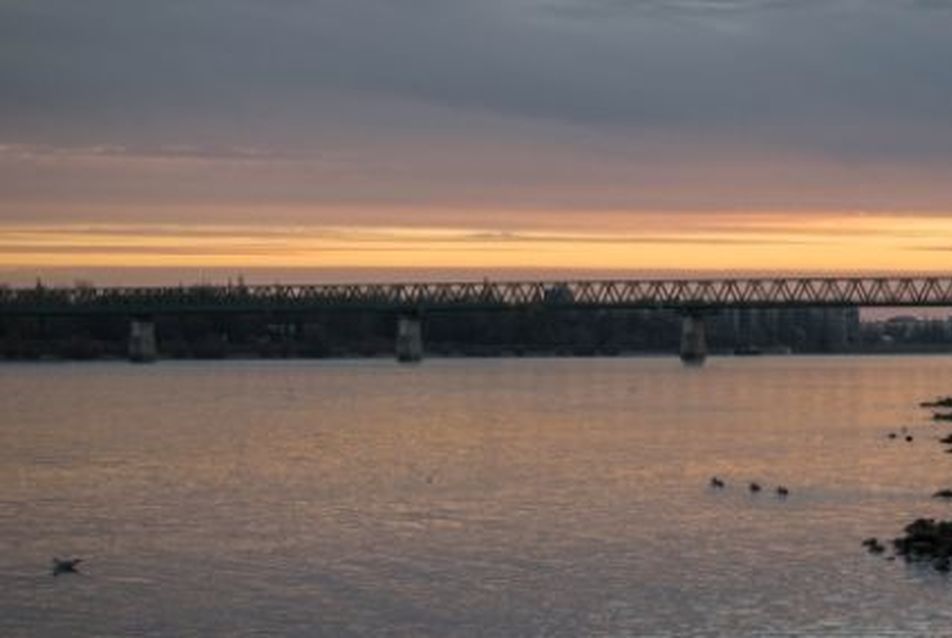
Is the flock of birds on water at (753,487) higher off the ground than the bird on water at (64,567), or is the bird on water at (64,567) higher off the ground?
the bird on water at (64,567)

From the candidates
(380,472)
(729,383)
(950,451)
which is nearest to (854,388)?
(729,383)

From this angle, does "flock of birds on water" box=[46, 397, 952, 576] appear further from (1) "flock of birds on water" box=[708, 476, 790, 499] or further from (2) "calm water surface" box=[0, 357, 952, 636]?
(2) "calm water surface" box=[0, 357, 952, 636]

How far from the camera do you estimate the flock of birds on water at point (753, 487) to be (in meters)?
60.2

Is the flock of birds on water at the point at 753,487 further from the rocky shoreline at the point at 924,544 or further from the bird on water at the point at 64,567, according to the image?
the bird on water at the point at 64,567

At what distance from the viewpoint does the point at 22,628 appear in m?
36.6

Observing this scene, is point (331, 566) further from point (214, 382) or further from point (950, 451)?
point (214, 382)

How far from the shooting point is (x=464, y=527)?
168 ft

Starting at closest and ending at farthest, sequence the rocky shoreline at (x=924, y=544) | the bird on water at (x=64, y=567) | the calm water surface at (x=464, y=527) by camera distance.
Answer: the calm water surface at (x=464, y=527), the bird on water at (x=64, y=567), the rocky shoreline at (x=924, y=544)

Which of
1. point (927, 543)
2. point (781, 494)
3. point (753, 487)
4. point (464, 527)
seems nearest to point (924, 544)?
point (927, 543)

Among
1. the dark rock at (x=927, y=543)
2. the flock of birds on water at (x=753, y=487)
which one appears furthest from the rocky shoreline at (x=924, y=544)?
the flock of birds on water at (x=753, y=487)

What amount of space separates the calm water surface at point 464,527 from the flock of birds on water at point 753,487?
0.41 meters

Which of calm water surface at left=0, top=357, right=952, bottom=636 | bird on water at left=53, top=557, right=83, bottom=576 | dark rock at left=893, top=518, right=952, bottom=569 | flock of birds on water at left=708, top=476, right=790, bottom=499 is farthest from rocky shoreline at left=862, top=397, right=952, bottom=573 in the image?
bird on water at left=53, top=557, right=83, bottom=576

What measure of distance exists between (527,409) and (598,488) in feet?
192

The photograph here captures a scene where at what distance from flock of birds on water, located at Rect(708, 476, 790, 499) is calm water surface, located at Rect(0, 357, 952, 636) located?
16.1 inches
